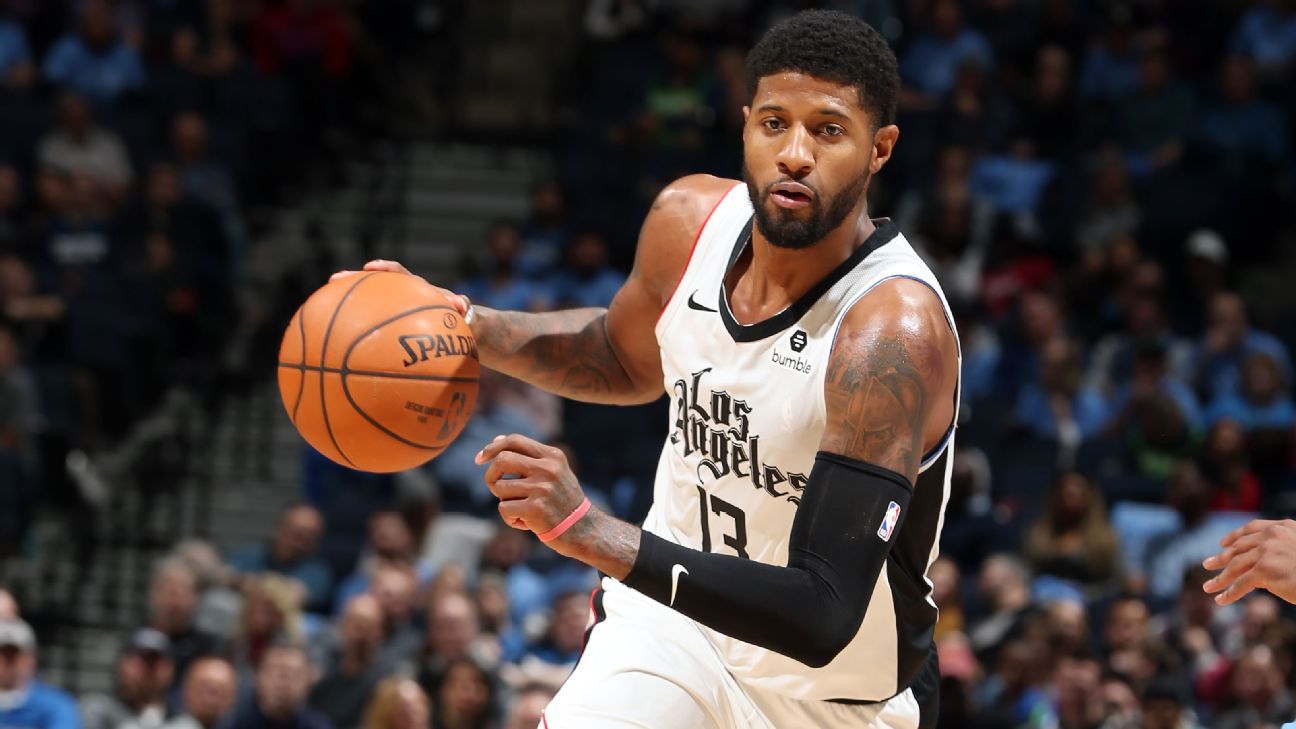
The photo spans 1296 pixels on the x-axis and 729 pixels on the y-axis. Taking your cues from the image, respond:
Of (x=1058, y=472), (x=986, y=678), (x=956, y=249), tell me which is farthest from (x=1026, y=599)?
(x=956, y=249)

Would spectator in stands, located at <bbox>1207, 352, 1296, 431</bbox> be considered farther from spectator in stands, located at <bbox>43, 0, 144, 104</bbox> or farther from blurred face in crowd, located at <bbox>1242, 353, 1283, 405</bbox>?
spectator in stands, located at <bbox>43, 0, 144, 104</bbox>

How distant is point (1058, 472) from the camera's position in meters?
9.87

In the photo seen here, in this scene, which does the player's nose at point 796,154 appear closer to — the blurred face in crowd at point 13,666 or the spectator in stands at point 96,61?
the blurred face in crowd at point 13,666

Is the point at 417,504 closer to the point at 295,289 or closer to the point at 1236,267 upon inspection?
the point at 295,289

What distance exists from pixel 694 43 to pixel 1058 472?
→ 5126 mm

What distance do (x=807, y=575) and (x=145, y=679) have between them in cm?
639

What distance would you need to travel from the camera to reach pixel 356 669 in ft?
29.8

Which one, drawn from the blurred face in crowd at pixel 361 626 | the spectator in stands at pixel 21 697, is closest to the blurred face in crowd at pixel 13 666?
the spectator in stands at pixel 21 697

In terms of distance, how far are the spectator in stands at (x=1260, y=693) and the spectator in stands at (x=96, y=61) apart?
9.74 m

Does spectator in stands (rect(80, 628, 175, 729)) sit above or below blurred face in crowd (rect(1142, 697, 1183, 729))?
below

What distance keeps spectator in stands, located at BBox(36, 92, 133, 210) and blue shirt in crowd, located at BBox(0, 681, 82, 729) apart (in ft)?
16.4

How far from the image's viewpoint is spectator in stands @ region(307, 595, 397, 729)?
8.98m

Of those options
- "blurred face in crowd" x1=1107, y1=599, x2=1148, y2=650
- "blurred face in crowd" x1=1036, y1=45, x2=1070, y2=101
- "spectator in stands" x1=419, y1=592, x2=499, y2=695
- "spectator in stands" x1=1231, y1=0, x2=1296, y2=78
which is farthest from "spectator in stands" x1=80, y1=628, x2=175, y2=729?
"spectator in stands" x1=1231, y1=0, x2=1296, y2=78

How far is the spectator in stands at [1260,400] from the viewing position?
32.7ft
